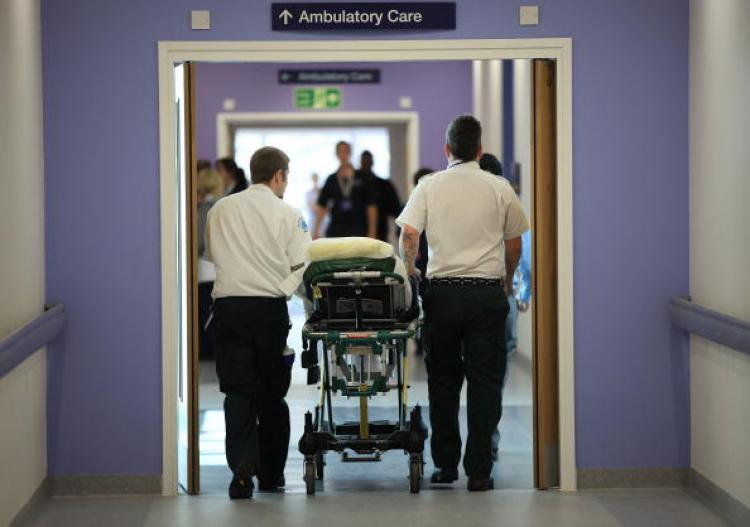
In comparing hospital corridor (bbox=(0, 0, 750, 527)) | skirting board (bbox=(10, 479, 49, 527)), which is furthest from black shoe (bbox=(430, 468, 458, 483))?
skirting board (bbox=(10, 479, 49, 527))

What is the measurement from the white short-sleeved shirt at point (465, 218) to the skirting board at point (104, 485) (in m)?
1.59

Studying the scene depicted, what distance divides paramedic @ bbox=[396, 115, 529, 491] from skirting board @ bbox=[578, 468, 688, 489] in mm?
455

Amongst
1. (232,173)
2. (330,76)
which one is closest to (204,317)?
(232,173)

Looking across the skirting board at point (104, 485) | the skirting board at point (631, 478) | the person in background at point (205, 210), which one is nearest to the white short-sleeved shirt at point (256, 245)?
the skirting board at point (104, 485)

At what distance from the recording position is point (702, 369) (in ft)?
18.7

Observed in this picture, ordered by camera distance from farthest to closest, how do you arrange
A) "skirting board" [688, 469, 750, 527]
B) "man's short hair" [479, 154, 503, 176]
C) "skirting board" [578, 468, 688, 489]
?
"man's short hair" [479, 154, 503, 176]
"skirting board" [578, 468, 688, 489]
"skirting board" [688, 469, 750, 527]

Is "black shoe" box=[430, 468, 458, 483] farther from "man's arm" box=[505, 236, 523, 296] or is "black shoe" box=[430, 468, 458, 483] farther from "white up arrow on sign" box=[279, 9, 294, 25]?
"white up arrow on sign" box=[279, 9, 294, 25]

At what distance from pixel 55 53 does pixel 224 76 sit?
960 cm

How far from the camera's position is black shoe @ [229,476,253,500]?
227 inches

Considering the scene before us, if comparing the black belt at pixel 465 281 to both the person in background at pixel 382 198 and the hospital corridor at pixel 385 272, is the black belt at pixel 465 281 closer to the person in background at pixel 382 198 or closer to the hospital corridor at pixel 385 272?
the hospital corridor at pixel 385 272

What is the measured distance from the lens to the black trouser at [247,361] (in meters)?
5.65

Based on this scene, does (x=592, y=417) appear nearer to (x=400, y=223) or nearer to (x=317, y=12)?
(x=400, y=223)

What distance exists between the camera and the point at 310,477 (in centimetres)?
584

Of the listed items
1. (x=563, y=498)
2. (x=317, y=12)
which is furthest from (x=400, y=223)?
(x=563, y=498)
